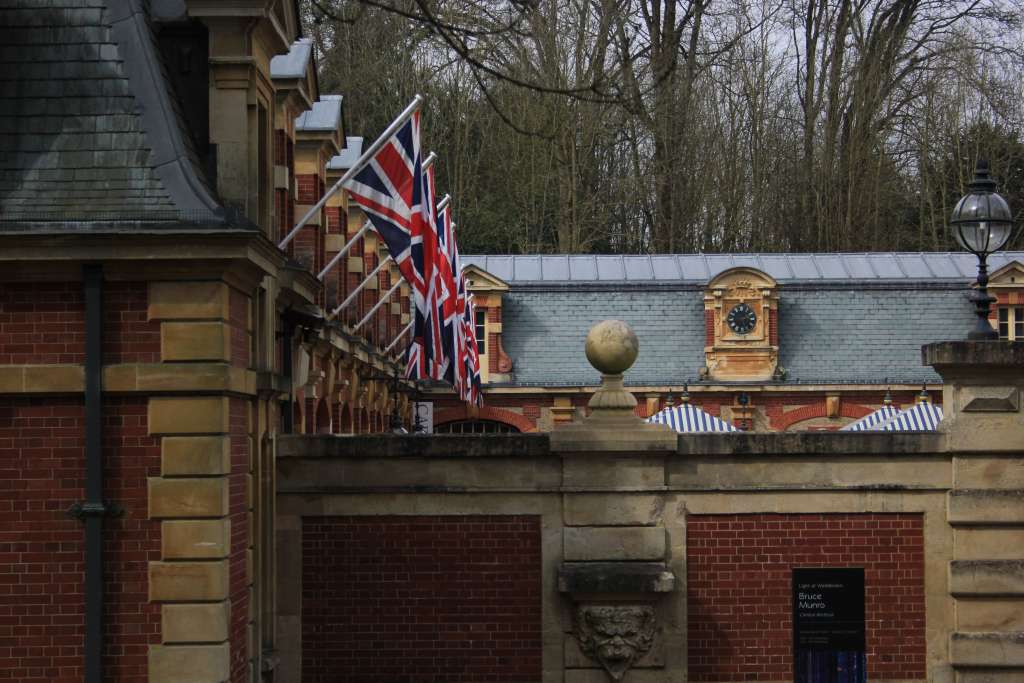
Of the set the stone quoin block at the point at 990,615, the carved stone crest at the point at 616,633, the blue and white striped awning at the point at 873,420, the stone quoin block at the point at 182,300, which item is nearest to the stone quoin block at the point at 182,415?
the stone quoin block at the point at 182,300

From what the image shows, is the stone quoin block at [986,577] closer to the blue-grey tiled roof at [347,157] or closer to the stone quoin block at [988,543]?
the stone quoin block at [988,543]

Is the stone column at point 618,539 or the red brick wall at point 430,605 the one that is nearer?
the stone column at point 618,539

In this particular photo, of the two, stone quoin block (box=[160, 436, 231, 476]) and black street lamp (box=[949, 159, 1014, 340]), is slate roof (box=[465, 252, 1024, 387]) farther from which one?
stone quoin block (box=[160, 436, 231, 476])

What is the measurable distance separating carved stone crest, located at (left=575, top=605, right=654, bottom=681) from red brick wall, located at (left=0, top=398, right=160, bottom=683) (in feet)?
13.7

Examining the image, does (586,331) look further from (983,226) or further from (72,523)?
(72,523)

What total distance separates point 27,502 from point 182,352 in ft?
4.70

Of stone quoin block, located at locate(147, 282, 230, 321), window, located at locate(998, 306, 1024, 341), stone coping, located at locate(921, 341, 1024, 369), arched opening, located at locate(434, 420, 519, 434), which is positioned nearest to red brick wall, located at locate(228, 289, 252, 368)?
stone quoin block, located at locate(147, 282, 230, 321)

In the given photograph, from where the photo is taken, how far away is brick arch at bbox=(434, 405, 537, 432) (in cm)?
3972

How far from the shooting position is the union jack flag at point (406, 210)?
13961 mm

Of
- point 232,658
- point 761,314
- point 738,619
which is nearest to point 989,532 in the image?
point 738,619

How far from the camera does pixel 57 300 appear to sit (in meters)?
10.8

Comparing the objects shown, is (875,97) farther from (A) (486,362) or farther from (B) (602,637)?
(B) (602,637)

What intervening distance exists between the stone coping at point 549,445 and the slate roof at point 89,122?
344cm

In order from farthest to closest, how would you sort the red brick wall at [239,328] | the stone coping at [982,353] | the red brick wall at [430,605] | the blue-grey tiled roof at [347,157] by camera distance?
the blue-grey tiled roof at [347,157]
the red brick wall at [430,605]
the stone coping at [982,353]
the red brick wall at [239,328]
